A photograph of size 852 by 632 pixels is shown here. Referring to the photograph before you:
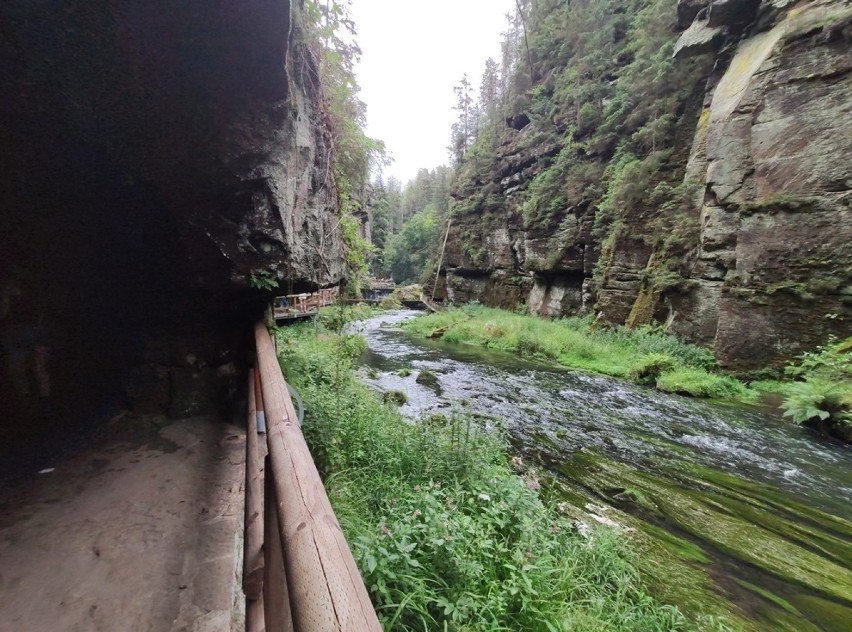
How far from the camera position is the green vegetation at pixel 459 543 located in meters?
2.16

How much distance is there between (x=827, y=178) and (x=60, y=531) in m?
13.9

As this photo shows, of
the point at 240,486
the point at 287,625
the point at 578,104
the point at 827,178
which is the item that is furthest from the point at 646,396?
the point at 578,104

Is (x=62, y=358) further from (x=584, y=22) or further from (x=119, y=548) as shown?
(x=584, y=22)

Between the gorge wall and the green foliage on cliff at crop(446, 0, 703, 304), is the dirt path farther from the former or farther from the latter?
the gorge wall

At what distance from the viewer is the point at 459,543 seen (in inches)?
98.1

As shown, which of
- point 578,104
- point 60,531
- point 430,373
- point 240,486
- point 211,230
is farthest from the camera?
point 578,104

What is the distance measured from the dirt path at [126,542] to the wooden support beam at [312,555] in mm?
1218

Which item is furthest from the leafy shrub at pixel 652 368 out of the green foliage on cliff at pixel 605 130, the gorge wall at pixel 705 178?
the green foliage on cliff at pixel 605 130

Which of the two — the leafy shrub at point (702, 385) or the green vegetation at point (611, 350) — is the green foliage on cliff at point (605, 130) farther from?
the leafy shrub at point (702, 385)

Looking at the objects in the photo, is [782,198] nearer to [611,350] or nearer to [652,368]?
[652,368]

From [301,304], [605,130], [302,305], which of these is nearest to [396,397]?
[302,305]

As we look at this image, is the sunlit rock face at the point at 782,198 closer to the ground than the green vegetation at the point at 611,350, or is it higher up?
higher up

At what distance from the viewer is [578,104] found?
20938 millimetres

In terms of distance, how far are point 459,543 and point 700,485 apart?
4.20m
